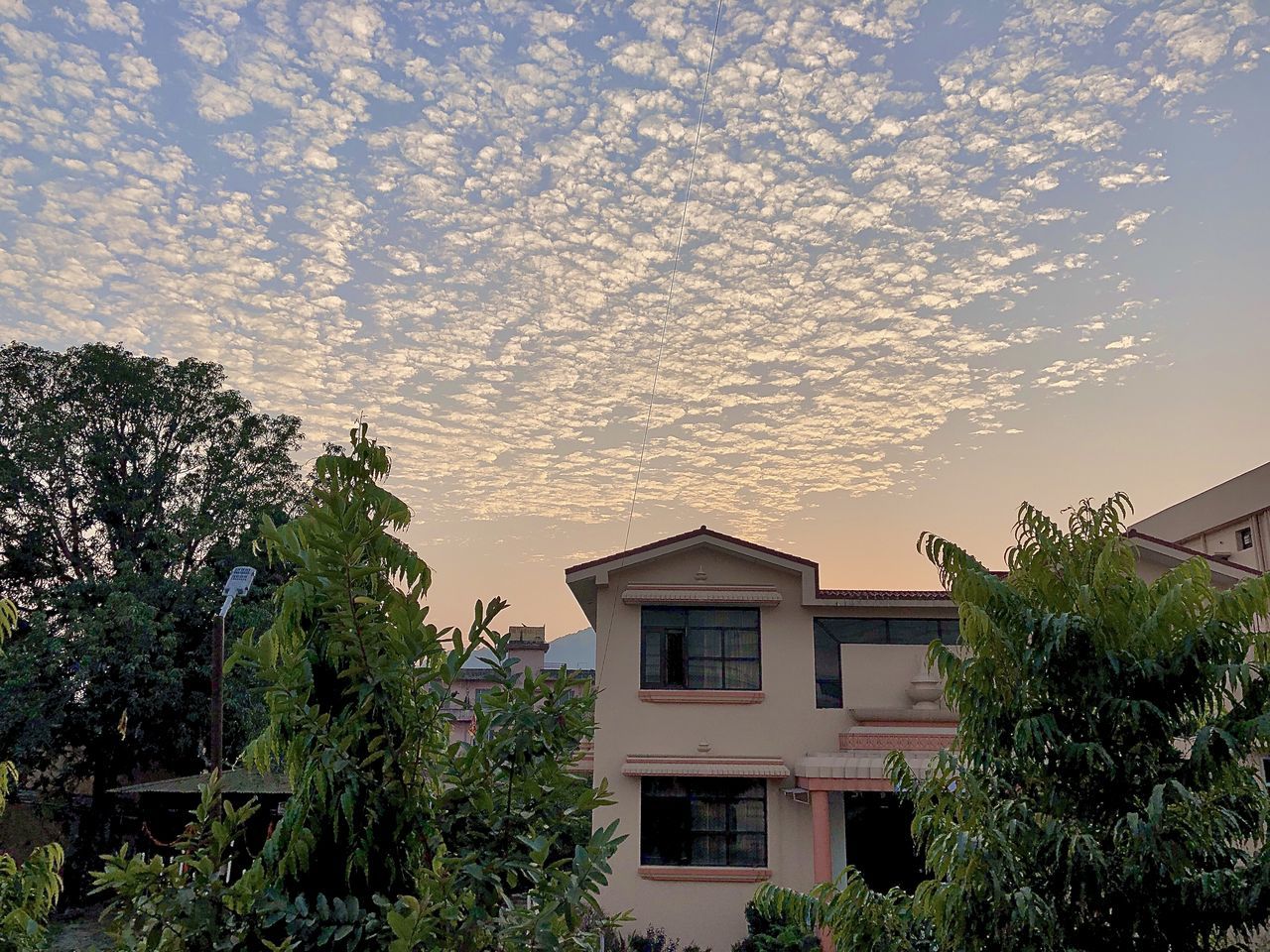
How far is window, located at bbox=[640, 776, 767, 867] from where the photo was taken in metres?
17.7

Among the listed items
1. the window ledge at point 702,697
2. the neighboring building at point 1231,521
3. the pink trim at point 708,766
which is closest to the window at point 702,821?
the pink trim at point 708,766

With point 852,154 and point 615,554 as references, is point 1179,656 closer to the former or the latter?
point 852,154

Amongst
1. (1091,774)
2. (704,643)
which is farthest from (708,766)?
(1091,774)

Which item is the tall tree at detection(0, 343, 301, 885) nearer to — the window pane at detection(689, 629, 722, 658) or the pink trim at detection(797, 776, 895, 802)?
the window pane at detection(689, 629, 722, 658)

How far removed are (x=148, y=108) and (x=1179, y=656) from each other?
1108 centimetres

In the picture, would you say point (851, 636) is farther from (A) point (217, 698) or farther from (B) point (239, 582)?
(A) point (217, 698)

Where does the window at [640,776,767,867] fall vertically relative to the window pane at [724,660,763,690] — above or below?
below

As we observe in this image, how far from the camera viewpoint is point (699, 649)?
744 inches

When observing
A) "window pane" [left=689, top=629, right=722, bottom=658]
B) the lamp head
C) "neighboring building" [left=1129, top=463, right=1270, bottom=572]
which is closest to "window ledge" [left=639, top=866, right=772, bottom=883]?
"window pane" [left=689, top=629, right=722, bottom=658]

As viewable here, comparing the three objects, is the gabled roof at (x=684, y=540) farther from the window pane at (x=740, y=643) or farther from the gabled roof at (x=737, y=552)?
the window pane at (x=740, y=643)

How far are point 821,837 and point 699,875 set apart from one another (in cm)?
236

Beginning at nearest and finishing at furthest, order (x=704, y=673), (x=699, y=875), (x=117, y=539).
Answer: (x=699, y=875)
(x=704, y=673)
(x=117, y=539)

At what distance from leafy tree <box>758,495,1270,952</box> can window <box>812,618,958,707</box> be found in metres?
11.6

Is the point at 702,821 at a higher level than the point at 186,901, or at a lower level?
lower
